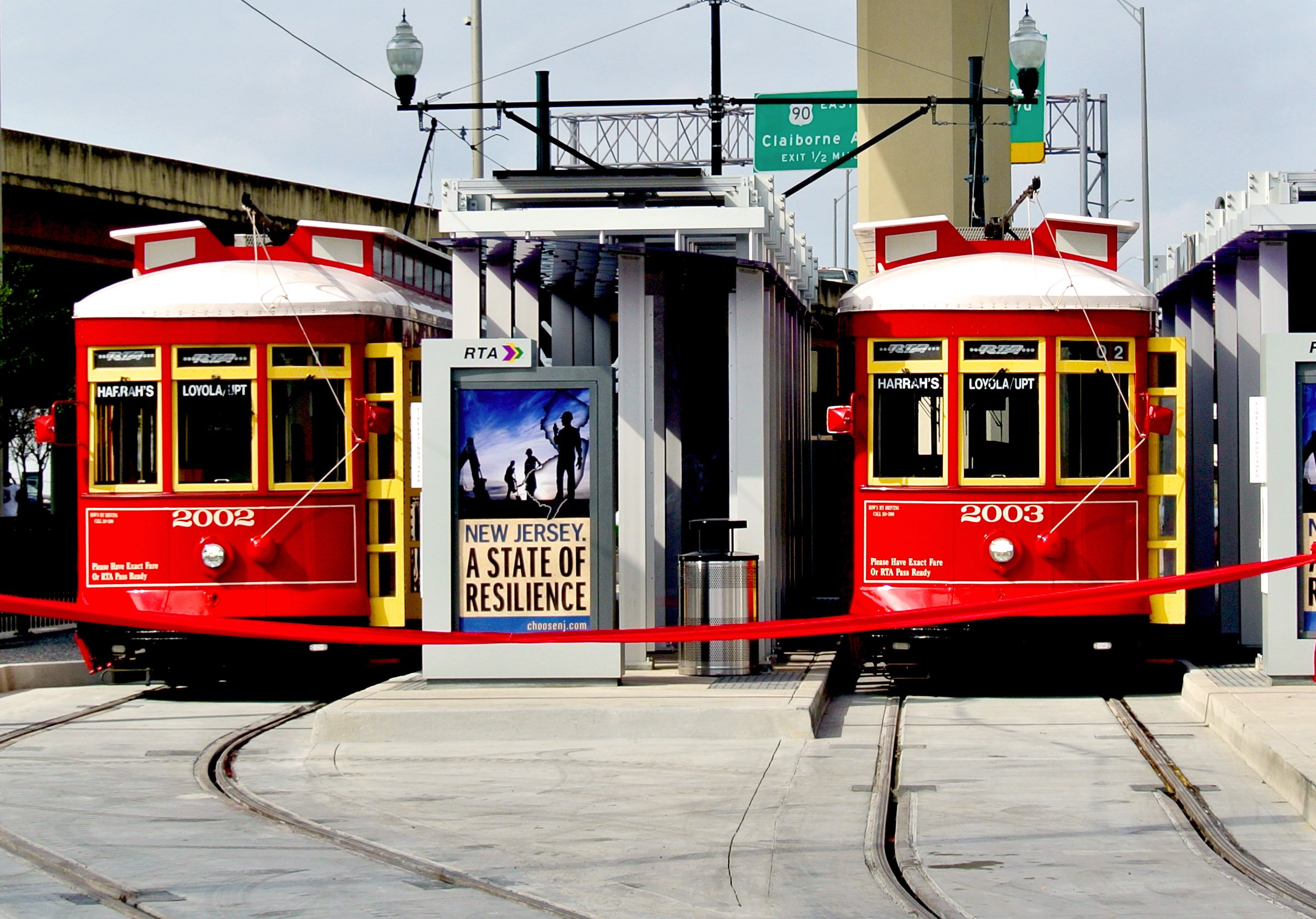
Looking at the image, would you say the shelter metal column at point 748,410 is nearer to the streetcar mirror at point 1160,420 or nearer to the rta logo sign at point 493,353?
the rta logo sign at point 493,353

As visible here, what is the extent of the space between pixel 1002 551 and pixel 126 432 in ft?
22.2

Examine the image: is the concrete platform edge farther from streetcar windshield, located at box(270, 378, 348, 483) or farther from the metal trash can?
the metal trash can

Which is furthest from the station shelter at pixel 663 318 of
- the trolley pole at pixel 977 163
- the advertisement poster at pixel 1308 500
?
the advertisement poster at pixel 1308 500

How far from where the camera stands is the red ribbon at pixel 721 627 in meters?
10.2

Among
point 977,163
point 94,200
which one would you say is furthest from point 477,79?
point 977,163

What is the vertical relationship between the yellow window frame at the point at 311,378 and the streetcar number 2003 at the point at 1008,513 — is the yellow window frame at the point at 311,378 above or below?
above

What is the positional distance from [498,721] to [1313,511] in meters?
6.11

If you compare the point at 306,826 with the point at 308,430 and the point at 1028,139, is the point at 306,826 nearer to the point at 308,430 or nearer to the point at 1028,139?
the point at 308,430

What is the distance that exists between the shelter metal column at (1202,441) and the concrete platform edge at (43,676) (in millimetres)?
10127

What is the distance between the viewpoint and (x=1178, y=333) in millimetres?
19828

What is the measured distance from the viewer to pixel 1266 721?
39.4 feet

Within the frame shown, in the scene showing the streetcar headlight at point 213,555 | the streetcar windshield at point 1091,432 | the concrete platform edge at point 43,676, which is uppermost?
the streetcar windshield at point 1091,432

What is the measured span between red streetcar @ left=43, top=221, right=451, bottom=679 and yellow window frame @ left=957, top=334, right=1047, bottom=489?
14.2 feet

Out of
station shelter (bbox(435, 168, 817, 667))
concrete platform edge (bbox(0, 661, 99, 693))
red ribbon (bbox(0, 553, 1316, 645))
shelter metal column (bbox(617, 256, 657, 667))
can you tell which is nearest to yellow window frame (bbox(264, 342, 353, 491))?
station shelter (bbox(435, 168, 817, 667))
